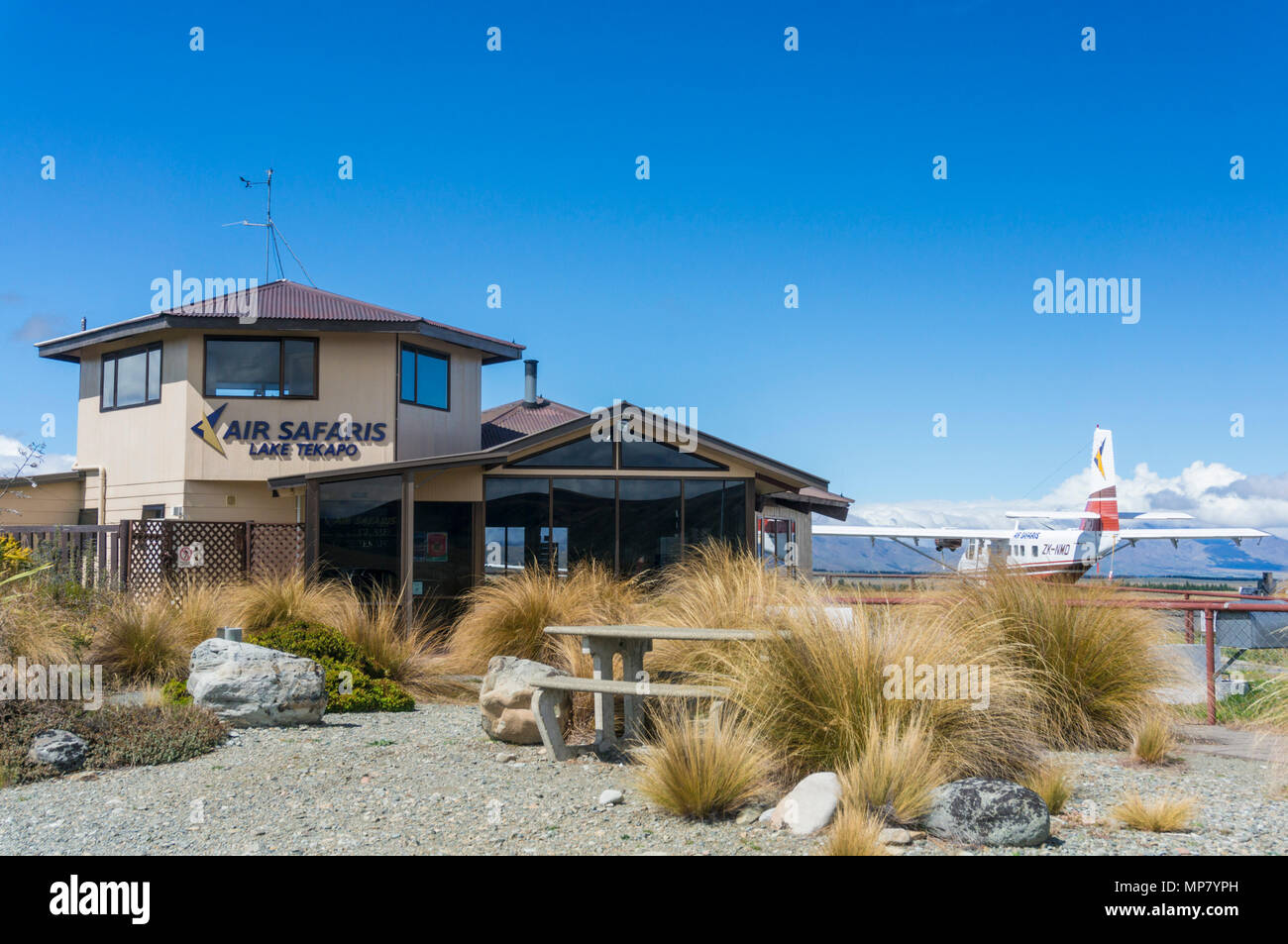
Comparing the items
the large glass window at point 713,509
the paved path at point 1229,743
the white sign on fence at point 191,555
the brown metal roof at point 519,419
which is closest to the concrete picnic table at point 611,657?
the paved path at point 1229,743

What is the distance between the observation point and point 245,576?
14.4m

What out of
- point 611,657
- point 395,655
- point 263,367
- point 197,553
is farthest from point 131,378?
point 611,657

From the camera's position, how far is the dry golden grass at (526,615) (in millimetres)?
10008

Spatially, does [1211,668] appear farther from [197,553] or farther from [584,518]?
[197,553]

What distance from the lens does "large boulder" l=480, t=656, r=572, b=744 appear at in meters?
7.30

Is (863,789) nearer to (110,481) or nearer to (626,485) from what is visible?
(626,485)

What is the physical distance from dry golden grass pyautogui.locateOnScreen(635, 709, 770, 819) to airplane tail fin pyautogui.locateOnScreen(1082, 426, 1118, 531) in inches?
1154

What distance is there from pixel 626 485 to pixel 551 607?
18.0 ft

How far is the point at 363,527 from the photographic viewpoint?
14.9 metres

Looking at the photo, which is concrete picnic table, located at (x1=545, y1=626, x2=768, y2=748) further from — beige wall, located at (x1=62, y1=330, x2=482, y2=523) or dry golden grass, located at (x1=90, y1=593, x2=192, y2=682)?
beige wall, located at (x1=62, y1=330, x2=482, y2=523)

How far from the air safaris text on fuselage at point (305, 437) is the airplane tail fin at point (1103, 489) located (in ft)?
78.0

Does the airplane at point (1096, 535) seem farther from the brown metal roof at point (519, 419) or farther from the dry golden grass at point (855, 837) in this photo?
the dry golden grass at point (855, 837)
